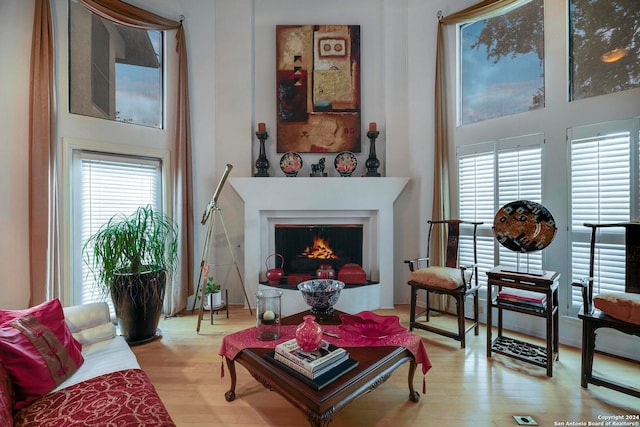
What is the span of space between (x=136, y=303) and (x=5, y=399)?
63.0 inches

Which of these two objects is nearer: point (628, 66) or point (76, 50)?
point (628, 66)

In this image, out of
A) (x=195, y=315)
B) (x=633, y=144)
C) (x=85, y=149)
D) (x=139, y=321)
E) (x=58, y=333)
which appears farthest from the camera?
(x=195, y=315)

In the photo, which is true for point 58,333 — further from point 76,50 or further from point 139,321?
point 76,50

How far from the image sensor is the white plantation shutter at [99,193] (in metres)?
3.01

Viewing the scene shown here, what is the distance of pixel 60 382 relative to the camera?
4.91ft

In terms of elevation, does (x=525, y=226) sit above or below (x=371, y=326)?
above

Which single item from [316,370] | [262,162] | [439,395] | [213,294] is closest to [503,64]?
[262,162]

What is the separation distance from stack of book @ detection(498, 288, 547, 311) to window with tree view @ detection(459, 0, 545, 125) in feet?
6.13

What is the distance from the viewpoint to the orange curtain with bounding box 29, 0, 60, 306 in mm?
2541

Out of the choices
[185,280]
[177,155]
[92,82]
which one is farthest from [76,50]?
[185,280]

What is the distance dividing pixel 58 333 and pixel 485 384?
2747 millimetres

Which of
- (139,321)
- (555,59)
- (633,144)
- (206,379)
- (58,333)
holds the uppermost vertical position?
(555,59)

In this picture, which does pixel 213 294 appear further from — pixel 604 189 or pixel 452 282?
pixel 604 189

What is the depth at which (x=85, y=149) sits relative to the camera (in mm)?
2994
